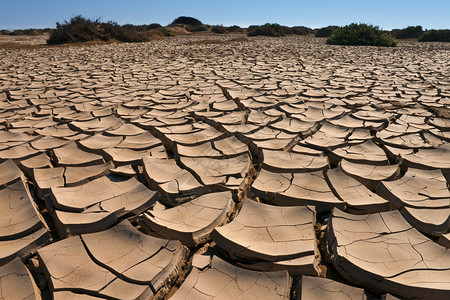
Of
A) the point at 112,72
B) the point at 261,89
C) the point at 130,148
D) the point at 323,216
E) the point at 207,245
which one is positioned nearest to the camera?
the point at 207,245

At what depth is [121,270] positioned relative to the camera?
3.38 feet

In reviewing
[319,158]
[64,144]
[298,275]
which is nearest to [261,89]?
[319,158]

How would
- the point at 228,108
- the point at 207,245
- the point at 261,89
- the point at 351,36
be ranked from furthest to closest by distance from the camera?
the point at 351,36
the point at 261,89
the point at 228,108
the point at 207,245

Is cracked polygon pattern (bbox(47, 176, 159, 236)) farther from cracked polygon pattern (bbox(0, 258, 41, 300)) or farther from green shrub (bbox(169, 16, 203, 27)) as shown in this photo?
green shrub (bbox(169, 16, 203, 27))

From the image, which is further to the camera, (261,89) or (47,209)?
(261,89)

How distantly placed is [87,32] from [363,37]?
36.2 feet

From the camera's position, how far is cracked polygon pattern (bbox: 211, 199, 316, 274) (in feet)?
3.49

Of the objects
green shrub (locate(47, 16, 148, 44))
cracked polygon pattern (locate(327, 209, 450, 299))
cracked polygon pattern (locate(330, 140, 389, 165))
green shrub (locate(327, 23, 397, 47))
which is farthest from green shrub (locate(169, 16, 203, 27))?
cracked polygon pattern (locate(327, 209, 450, 299))

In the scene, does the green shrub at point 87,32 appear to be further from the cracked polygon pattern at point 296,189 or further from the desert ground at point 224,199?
the cracked polygon pattern at point 296,189

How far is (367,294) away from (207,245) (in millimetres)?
595

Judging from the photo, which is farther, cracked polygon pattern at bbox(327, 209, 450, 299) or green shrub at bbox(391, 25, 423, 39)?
green shrub at bbox(391, 25, 423, 39)

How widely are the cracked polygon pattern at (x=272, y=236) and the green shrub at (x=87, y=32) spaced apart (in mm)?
12235

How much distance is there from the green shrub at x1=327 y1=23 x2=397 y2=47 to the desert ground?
10.1 metres

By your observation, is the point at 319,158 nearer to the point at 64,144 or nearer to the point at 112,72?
the point at 64,144
